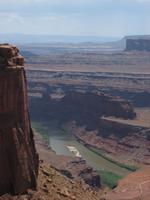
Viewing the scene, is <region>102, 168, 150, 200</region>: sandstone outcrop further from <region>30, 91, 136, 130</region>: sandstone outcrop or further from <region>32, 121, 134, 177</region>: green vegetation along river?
<region>30, 91, 136, 130</region>: sandstone outcrop

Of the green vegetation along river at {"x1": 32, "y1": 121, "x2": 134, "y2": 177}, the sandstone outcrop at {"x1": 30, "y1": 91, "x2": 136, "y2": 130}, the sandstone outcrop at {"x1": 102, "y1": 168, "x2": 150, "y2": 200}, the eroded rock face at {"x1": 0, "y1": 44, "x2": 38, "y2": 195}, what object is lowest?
the green vegetation along river at {"x1": 32, "y1": 121, "x2": 134, "y2": 177}

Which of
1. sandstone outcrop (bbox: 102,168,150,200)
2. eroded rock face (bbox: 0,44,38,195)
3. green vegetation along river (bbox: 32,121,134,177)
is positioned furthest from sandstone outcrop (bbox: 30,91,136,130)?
eroded rock face (bbox: 0,44,38,195)

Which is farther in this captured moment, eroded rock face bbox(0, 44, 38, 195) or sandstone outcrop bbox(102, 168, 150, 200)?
sandstone outcrop bbox(102, 168, 150, 200)

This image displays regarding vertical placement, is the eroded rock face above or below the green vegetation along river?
above

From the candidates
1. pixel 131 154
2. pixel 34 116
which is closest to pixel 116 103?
pixel 131 154

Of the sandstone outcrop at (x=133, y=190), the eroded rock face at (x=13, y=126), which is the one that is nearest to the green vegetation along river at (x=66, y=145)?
the sandstone outcrop at (x=133, y=190)

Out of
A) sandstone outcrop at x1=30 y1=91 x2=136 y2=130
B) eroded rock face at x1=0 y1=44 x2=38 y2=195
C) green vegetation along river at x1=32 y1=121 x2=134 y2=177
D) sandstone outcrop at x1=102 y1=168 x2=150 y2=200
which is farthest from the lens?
sandstone outcrop at x1=30 y1=91 x2=136 y2=130

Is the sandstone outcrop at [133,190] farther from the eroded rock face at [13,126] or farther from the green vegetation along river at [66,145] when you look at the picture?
Result: the green vegetation along river at [66,145]

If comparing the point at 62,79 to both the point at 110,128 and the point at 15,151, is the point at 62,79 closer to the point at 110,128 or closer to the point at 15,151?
the point at 110,128
